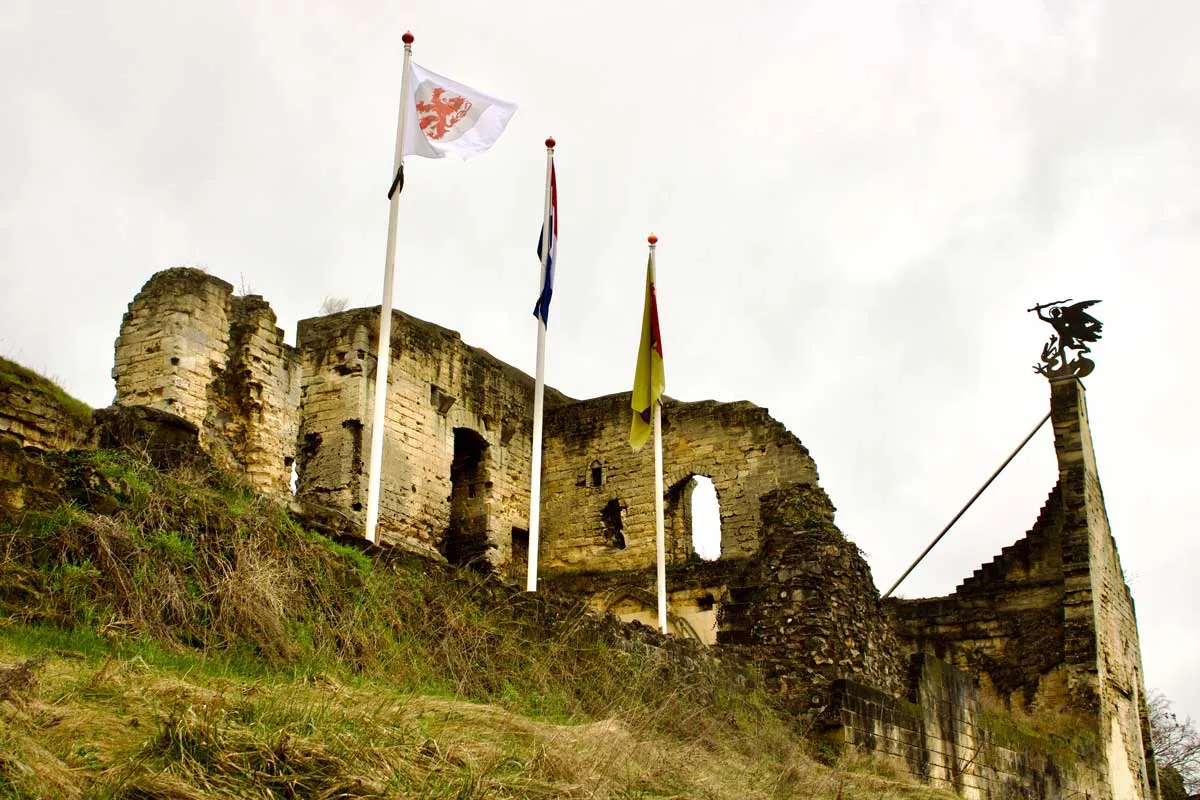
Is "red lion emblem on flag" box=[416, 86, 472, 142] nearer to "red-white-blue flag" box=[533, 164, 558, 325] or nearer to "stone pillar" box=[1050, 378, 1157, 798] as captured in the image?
"red-white-blue flag" box=[533, 164, 558, 325]

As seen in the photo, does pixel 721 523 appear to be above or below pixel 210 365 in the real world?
below

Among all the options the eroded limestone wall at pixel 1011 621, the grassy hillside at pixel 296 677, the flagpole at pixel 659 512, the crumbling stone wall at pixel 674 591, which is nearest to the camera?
the grassy hillside at pixel 296 677

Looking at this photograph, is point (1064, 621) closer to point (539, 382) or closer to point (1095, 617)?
point (1095, 617)

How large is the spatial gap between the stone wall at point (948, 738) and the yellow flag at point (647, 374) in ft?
14.2

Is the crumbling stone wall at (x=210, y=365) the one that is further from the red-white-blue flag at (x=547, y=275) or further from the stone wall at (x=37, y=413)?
the stone wall at (x=37, y=413)

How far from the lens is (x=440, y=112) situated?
1330cm

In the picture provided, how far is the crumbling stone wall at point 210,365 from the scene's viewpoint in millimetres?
15766

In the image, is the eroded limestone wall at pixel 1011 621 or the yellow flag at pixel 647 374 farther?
the eroded limestone wall at pixel 1011 621

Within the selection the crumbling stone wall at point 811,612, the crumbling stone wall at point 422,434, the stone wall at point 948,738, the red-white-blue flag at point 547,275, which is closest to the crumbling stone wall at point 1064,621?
the stone wall at point 948,738

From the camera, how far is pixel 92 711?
5.55 m

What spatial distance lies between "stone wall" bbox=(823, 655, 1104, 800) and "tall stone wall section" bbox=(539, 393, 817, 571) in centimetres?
578

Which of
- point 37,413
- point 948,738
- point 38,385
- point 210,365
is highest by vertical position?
point 210,365

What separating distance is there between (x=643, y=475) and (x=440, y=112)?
364 inches

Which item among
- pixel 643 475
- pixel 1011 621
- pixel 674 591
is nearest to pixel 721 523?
pixel 674 591
